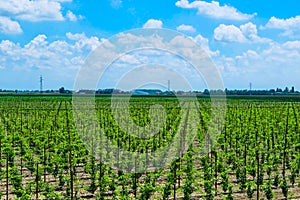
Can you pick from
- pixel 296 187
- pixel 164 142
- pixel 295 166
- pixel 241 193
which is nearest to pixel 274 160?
pixel 295 166

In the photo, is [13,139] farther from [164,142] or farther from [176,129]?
[176,129]

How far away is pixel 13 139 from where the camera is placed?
14797 millimetres

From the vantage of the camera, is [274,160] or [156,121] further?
[156,121]

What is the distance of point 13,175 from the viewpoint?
31.5 feet

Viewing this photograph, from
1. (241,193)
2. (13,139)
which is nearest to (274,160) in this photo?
(241,193)

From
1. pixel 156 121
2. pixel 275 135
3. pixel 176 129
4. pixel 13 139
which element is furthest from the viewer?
pixel 156 121

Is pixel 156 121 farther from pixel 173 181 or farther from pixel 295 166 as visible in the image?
pixel 173 181

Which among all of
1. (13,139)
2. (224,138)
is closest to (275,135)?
(224,138)

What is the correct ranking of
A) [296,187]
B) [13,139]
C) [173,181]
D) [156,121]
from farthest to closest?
[156,121] < [13,139] < [296,187] < [173,181]

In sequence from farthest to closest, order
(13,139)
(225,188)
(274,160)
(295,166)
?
(13,139), (274,160), (295,166), (225,188)

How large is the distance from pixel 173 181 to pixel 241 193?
195 cm

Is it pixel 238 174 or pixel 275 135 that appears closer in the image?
pixel 238 174

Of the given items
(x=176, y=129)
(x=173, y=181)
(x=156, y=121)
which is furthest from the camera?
(x=156, y=121)

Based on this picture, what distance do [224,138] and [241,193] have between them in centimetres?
619
